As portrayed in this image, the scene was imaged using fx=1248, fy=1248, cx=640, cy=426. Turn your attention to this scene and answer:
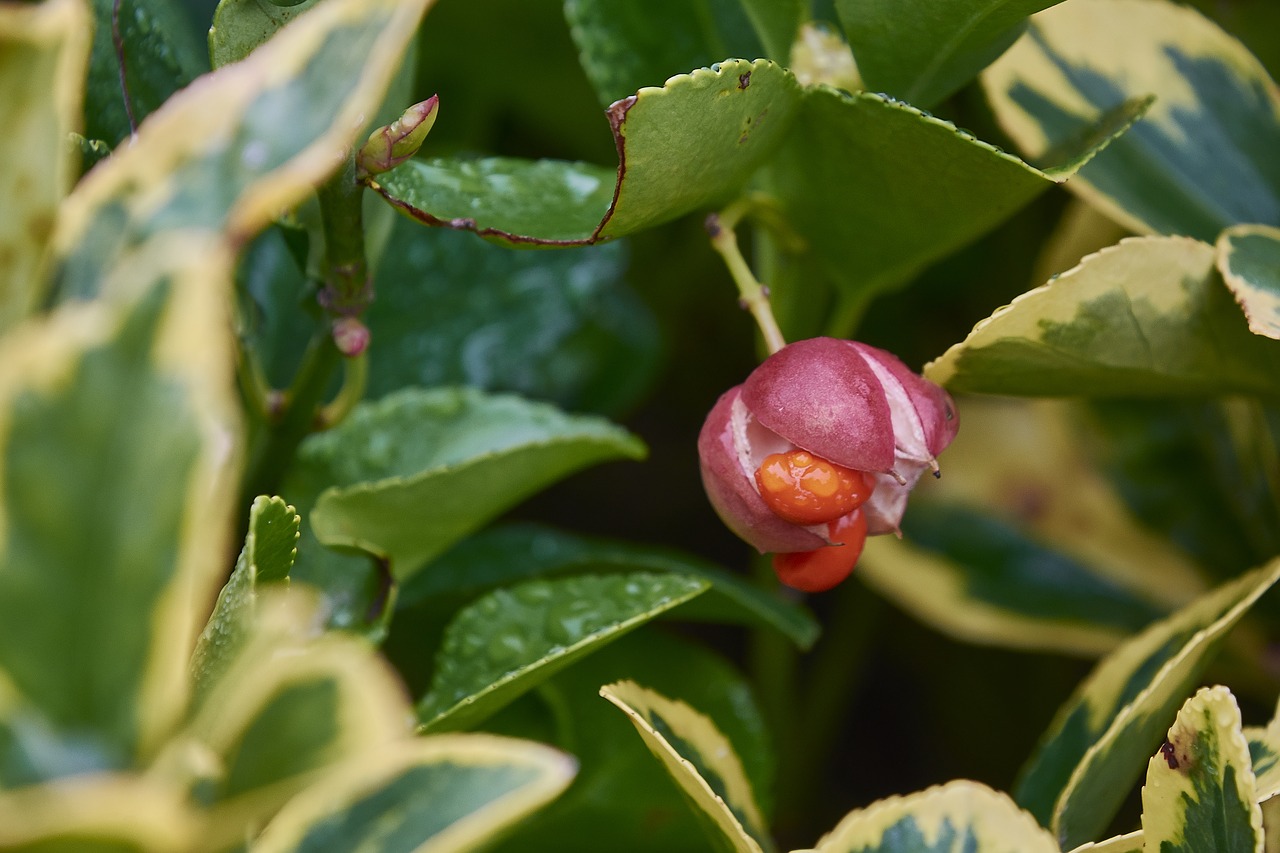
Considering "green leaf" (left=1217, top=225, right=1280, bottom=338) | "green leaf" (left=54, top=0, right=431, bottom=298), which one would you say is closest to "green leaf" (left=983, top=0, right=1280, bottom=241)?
"green leaf" (left=1217, top=225, right=1280, bottom=338)

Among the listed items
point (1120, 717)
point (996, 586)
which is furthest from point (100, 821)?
point (996, 586)

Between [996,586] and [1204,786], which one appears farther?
[996,586]

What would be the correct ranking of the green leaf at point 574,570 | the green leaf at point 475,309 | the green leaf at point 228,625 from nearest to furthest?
the green leaf at point 228,625 → the green leaf at point 574,570 → the green leaf at point 475,309

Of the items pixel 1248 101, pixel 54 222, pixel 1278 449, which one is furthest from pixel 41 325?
pixel 1278 449

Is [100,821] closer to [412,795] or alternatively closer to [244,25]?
[412,795]

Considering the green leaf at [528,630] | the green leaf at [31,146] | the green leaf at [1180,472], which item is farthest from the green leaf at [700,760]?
the green leaf at [1180,472]

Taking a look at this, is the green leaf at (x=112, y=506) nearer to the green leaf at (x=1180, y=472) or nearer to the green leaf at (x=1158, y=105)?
the green leaf at (x=1158, y=105)
